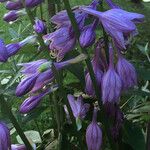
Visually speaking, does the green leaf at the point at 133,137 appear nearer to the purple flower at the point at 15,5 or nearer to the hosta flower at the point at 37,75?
the hosta flower at the point at 37,75

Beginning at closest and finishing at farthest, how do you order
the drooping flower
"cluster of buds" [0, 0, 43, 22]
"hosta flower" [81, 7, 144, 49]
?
"hosta flower" [81, 7, 144, 49], "cluster of buds" [0, 0, 43, 22], the drooping flower

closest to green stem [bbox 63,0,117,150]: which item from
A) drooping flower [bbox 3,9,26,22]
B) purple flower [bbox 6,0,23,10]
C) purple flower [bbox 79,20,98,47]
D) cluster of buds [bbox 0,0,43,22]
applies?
purple flower [bbox 79,20,98,47]

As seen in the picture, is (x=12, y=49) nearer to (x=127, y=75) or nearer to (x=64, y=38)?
(x=64, y=38)

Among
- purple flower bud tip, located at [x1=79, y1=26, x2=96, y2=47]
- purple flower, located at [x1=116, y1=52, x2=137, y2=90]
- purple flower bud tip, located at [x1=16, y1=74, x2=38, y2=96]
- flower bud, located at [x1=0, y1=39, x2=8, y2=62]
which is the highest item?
→ flower bud, located at [x1=0, y1=39, x2=8, y2=62]

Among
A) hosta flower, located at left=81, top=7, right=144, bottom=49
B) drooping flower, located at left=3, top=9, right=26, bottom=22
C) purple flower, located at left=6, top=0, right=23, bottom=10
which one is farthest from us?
drooping flower, located at left=3, top=9, right=26, bottom=22

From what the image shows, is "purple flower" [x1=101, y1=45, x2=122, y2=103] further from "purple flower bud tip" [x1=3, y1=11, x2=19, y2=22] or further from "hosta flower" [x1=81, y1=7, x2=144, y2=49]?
"purple flower bud tip" [x1=3, y1=11, x2=19, y2=22]

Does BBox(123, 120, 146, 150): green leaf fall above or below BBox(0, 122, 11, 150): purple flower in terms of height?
below

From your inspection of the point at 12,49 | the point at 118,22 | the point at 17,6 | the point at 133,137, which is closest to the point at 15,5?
the point at 17,6

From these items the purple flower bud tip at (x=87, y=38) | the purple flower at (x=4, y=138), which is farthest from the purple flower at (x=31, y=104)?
the purple flower bud tip at (x=87, y=38)
